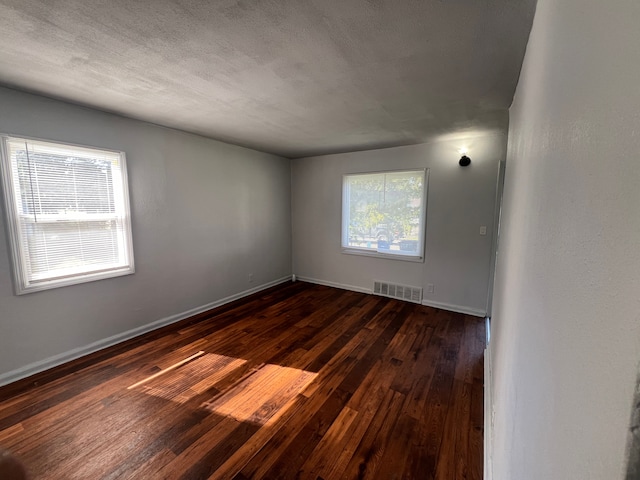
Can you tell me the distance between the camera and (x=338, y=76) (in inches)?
73.5

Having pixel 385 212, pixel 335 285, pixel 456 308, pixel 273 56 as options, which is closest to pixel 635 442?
pixel 273 56

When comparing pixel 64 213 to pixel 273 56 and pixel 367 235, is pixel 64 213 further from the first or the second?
pixel 367 235

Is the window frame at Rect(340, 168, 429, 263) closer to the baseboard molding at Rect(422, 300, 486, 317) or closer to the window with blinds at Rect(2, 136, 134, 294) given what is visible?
the baseboard molding at Rect(422, 300, 486, 317)

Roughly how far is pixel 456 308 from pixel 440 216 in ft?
4.27

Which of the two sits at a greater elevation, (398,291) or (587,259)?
(587,259)

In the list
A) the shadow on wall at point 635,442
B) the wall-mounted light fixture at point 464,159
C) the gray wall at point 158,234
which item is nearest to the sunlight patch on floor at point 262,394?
the gray wall at point 158,234

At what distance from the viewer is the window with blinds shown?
2176mm

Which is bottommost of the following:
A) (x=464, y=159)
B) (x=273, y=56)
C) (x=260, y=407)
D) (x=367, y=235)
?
(x=260, y=407)

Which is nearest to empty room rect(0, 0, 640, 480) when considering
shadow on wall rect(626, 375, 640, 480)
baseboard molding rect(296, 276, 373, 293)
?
shadow on wall rect(626, 375, 640, 480)

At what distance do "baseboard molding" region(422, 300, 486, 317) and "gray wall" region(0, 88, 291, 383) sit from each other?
2.66 metres

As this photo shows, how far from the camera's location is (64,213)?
7.92 ft

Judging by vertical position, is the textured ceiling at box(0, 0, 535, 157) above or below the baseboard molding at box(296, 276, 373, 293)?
above

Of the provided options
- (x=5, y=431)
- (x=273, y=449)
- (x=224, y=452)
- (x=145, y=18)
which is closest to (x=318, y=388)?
(x=273, y=449)

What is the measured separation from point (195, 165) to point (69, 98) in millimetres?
1311
